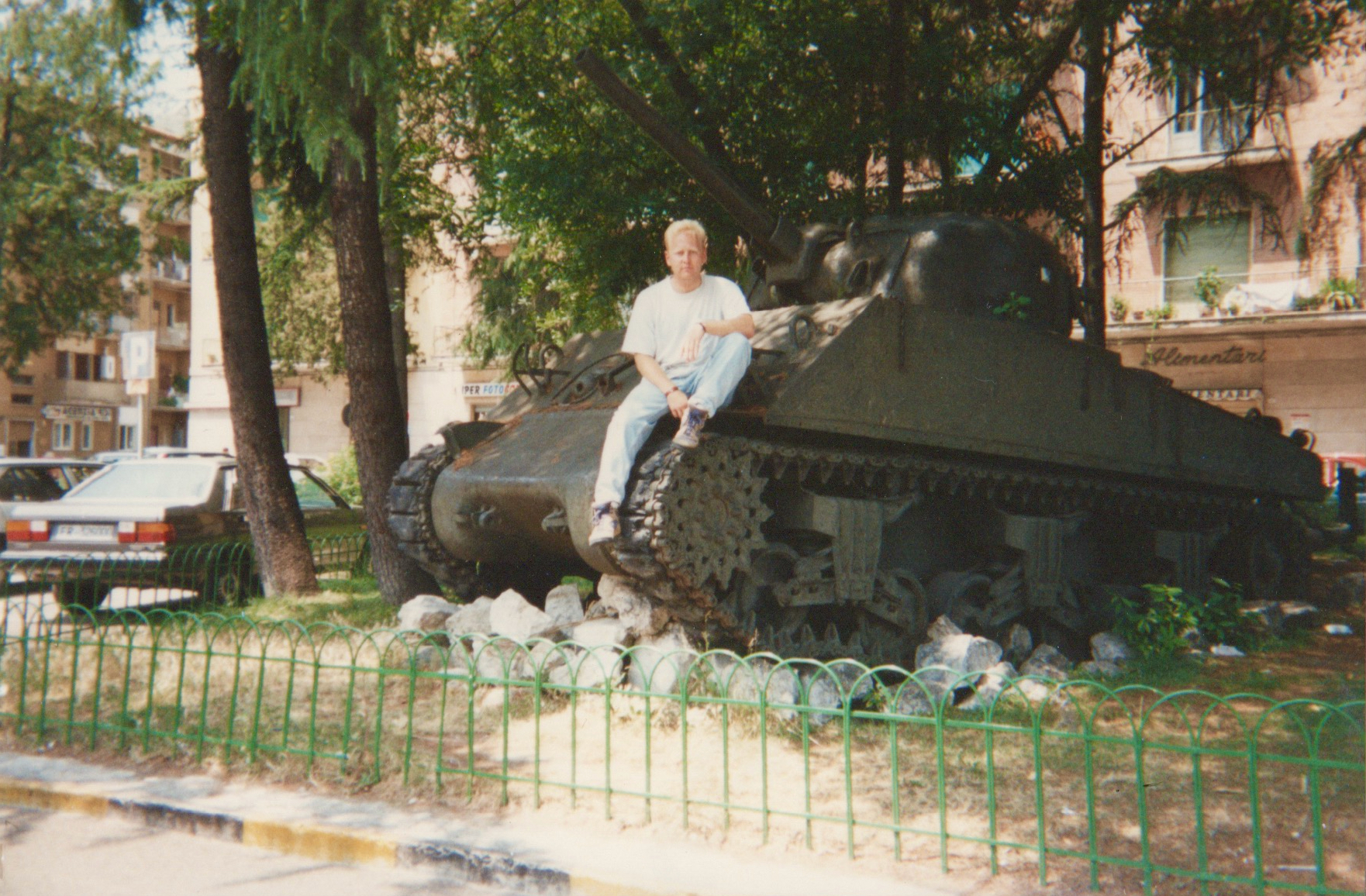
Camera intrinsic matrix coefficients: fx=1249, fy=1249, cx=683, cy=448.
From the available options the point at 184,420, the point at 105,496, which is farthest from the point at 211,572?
the point at 184,420

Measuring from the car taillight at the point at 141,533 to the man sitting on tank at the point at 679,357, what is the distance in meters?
5.11

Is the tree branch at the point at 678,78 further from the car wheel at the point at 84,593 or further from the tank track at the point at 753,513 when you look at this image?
the car wheel at the point at 84,593

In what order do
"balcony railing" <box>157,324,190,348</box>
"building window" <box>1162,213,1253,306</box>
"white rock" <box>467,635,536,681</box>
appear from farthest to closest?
1. "balcony railing" <box>157,324,190,348</box>
2. "building window" <box>1162,213,1253,306</box>
3. "white rock" <box>467,635,536,681</box>

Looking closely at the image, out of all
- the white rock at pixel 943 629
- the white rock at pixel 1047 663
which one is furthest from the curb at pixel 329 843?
the white rock at pixel 1047 663

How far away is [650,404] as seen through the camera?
21.2ft

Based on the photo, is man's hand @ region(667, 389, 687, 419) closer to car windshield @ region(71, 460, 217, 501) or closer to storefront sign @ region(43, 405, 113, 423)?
car windshield @ region(71, 460, 217, 501)

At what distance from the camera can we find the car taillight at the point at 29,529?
33.4 ft

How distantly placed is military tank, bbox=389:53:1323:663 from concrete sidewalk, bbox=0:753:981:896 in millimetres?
1839

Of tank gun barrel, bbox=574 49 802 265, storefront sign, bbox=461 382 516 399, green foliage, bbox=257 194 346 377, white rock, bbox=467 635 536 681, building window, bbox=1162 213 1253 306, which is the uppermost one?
building window, bbox=1162 213 1253 306

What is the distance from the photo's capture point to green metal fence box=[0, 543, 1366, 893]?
442cm

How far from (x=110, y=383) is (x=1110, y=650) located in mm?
42856

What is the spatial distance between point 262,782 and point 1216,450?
26.8 ft

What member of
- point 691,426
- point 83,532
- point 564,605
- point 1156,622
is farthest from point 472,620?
point 1156,622

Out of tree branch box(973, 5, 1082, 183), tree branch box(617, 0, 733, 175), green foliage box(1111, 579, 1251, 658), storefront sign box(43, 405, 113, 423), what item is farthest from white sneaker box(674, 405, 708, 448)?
storefront sign box(43, 405, 113, 423)
